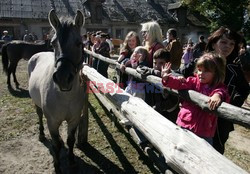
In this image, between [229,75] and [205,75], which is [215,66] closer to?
[205,75]

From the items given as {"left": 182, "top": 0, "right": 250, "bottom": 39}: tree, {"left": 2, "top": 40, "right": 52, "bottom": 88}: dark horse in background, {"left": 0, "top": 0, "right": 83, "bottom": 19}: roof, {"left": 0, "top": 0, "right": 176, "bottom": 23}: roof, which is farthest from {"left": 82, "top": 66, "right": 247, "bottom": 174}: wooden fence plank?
{"left": 0, "top": 0, "right": 83, "bottom": 19}: roof

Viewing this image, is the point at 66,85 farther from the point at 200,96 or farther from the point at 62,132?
the point at 62,132

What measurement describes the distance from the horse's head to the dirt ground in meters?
1.66

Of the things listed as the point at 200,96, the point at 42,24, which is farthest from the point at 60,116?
the point at 42,24

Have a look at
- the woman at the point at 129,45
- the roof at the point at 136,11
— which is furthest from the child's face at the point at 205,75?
the roof at the point at 136,11

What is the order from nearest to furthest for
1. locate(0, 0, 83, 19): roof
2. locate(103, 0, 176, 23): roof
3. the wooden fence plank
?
the wooden fence plank → locate(0, 0, 83, 19): roof → locate(103, 0, 176, 23): roof

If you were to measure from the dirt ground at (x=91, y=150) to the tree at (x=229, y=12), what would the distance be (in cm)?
2089

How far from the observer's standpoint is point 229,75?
240 cm

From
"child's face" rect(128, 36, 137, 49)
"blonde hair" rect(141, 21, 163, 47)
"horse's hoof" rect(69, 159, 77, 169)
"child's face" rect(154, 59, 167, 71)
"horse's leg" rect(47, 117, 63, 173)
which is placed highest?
"blonde hair" rect(141, 21, 163, 47)

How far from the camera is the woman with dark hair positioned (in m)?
2.32

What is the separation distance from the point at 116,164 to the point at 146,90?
4.08 ft

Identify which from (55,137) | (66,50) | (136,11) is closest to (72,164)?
(55,137)

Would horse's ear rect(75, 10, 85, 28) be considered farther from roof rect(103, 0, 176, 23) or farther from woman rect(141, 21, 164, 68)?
roof rect(103, 0, 176, 23)

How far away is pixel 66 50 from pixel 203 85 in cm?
148
